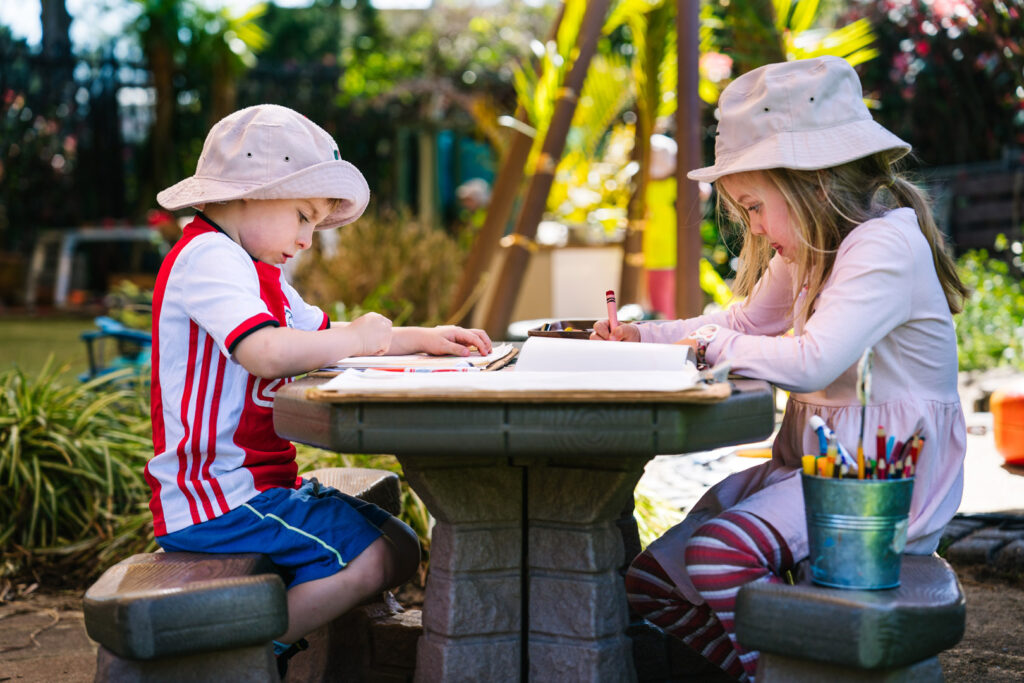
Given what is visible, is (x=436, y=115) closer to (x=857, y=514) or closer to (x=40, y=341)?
(x=40, y=341)

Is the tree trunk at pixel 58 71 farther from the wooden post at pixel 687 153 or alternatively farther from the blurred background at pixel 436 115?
the wooden post at pixel 687 153

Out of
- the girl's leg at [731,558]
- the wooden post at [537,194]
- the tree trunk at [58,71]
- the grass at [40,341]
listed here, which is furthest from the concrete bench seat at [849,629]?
the tree trunk at [58,71]

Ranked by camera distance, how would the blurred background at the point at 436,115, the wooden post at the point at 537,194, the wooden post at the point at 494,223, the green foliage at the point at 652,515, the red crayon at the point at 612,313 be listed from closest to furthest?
the red crayon at the point at 612,313, the green foliage at the point at 652,515, the wooden post at the point at 537,194, the wooden post at the point at 494,223, the blurred background at the point at 436,115

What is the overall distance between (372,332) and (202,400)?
0.32 metres

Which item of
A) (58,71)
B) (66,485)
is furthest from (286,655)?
(58,71)

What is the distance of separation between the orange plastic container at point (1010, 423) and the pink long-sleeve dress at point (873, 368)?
8.30 feet

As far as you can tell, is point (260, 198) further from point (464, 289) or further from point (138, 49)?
point (138, 49)

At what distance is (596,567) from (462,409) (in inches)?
20.7

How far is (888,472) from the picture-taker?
64.4 inches

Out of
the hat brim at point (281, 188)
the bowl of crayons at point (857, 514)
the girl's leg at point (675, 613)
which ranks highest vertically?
the hat brim at point (281, 188)

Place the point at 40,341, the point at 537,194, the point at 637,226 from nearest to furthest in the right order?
1. the point at 537,194
2. the point at 637,226
3. the point at 40,341

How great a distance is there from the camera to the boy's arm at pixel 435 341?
7.67 ft

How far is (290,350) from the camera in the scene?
186 cm

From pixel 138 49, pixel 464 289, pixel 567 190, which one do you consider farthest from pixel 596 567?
pixel 138 49
